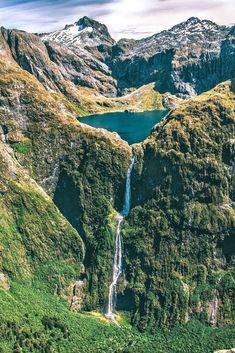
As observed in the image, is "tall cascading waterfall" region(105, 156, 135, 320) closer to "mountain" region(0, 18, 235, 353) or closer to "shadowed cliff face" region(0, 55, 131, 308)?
"mountain" region(0, 18, 235, 353)

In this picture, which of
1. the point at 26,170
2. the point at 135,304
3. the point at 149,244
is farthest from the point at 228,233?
the point at 26,170

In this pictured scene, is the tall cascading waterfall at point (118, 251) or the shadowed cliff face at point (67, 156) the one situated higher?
the shadowed cliff face at point (67, 156)

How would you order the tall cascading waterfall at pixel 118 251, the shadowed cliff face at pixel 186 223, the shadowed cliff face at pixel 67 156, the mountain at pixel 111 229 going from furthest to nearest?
the shadowed cliff face at pixel 67 156 → the tall cascading waterfall at pixel 118 251 → the shadowed cliff face at pixel 186 223 → the mountain at pixel 111 229

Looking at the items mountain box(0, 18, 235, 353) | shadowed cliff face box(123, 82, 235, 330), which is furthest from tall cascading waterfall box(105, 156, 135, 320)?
shadowed cliff face box(123, 82, 235, 330)

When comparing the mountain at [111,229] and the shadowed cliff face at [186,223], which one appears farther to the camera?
the shadowed cliff face at [186,223]

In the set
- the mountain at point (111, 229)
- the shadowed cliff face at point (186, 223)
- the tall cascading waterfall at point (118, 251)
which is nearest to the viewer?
the mountain at point (111, 229)

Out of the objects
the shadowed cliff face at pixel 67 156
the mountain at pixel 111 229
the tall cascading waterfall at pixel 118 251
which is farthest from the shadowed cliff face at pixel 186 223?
the shadowed cliff face at pixel 67 156

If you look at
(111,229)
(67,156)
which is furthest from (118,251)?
(67,156)

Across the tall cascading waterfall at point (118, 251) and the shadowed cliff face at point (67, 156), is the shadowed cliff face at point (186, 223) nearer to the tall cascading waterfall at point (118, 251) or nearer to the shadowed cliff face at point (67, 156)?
the tall cascading waterfall at point (118, 251)

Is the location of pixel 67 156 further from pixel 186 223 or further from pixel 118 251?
pixel 186 223
